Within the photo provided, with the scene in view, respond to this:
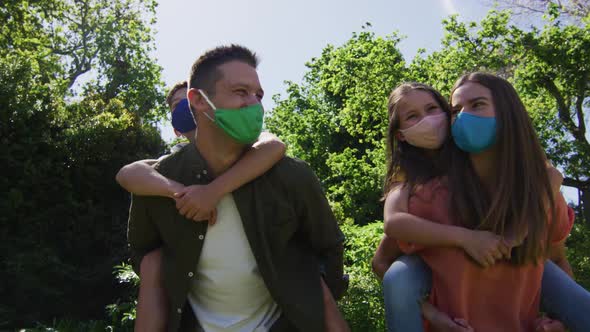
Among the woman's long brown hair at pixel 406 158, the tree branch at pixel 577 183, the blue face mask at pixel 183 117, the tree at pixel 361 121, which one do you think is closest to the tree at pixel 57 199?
the tree at pixel 361 121

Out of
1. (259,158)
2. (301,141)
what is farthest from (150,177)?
(301,141)

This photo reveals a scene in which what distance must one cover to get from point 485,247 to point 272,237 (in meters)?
1.01

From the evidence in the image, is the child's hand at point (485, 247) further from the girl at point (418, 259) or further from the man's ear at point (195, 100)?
the man's ear at point (195, 100)

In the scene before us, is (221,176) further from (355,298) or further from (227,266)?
(355,298)

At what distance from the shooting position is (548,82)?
1733 cm

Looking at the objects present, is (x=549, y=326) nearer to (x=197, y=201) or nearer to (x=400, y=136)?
(x=400, y=136)

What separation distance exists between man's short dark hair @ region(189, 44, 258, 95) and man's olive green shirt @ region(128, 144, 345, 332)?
0.35 meters

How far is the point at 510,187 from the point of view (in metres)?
2.82

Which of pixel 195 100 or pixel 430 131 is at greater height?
pixel 195 100

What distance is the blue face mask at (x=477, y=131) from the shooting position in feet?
9.59

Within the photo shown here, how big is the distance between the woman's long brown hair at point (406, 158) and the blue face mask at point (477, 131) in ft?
0.60

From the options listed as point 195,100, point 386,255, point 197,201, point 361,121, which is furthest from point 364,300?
point 361,121

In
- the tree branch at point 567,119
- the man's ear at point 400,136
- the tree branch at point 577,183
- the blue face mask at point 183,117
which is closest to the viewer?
the man's ear at point 400,136

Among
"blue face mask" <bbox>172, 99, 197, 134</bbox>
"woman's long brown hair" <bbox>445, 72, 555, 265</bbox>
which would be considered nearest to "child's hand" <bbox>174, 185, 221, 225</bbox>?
"woman's long brown hair" <bbox>445, 72, 555, 265</bbox>
